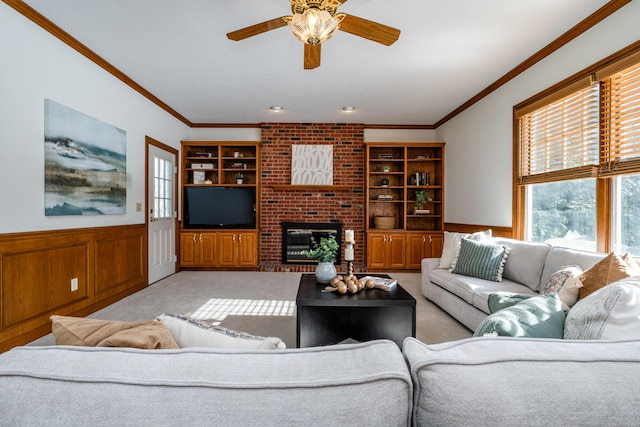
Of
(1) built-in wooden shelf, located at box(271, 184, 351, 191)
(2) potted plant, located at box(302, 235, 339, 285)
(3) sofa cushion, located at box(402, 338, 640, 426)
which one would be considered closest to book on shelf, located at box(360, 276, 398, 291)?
(2) potted plant, located at box(302, 235, 339, 285)

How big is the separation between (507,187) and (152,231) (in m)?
4.79

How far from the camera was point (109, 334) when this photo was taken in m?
0.75

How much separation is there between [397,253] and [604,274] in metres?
3.83

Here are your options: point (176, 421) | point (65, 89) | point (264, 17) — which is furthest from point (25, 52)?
Result: point (176, 421)

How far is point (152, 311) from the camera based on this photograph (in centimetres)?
330

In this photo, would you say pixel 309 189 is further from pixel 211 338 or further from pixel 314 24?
pixel 211 338

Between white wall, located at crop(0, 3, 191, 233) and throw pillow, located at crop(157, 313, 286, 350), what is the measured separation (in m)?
2.46

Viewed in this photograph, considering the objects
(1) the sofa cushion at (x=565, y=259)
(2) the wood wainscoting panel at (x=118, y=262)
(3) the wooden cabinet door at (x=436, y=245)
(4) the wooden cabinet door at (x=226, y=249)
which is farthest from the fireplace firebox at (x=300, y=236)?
(1) the sofa cushion at (x=565, y=259)

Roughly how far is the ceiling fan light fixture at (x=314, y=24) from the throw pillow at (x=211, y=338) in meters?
1.82

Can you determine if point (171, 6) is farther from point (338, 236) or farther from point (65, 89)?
point (338, 236)

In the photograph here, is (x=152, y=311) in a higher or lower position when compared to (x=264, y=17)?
lower

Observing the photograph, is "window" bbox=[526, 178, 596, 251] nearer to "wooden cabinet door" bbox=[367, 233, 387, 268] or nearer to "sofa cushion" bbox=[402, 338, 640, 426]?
"wooden cabinet door" bbox=[367, 233, 387, 268]

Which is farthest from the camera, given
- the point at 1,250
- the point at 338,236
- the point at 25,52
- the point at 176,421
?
the point at 338,236

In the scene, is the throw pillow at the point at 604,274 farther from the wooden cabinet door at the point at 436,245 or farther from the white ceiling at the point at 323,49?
the wooden cabinet door at the point at 436,245
